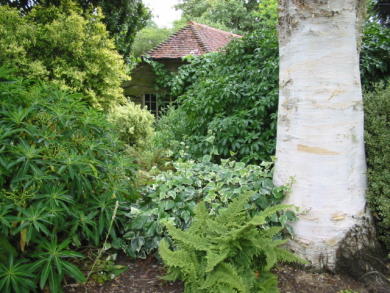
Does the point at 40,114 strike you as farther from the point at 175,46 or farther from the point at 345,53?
the point at 175,46

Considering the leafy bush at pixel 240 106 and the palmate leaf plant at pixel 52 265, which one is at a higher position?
the leafy bush at pixel 240 106

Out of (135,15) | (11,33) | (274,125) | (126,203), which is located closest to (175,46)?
(135,15)

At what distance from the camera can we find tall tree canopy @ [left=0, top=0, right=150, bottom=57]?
761cm

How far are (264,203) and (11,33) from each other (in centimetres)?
556

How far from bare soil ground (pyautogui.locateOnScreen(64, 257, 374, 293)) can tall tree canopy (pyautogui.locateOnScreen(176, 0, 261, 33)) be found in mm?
26409

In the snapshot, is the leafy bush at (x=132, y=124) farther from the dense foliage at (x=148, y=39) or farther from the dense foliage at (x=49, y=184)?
the dense foliage at (x=148, y=39)

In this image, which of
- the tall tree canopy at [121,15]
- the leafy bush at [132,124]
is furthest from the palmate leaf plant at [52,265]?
the tall tree canopy at [121,15]

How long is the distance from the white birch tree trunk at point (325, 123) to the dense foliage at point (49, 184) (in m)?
1.53

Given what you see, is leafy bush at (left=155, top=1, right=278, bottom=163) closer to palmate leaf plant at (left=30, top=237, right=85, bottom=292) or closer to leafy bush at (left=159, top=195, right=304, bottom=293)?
leafy bush at (left=159, top=195, right=304, bottom=293)

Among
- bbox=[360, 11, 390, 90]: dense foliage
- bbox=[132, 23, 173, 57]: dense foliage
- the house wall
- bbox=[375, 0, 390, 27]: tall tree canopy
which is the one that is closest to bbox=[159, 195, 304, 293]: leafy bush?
bbox=[360, 11, 390, 90]: dense foliage

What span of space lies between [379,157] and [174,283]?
2043mm

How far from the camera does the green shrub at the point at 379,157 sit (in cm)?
279

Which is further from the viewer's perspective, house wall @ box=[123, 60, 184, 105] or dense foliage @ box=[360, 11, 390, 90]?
house wall @ box=[123, 60, 184, 105]

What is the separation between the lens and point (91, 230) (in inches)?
105
